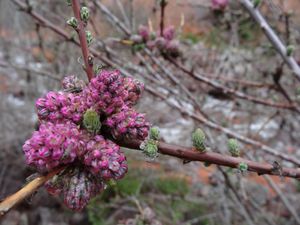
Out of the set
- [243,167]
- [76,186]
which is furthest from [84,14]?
[243,167]

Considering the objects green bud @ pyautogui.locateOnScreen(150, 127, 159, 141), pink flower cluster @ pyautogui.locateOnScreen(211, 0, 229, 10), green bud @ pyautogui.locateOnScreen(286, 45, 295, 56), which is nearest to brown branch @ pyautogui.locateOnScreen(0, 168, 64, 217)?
green bud @ pyautogui.locateOnScreen(150, 127, 159, 141)

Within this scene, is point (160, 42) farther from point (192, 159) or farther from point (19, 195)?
point (19, 195)

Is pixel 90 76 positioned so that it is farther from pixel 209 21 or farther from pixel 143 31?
pixel 209 21

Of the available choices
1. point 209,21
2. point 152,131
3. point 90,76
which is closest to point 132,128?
point 152,131

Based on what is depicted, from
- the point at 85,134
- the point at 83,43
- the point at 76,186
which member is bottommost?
the point at 76,186

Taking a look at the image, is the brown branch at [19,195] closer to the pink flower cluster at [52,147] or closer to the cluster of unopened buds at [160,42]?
the pink flower cluster at [52,147]

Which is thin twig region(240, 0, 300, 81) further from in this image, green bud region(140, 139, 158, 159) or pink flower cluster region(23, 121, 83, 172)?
pink flower cluster region(23, 121, 83, 172)
